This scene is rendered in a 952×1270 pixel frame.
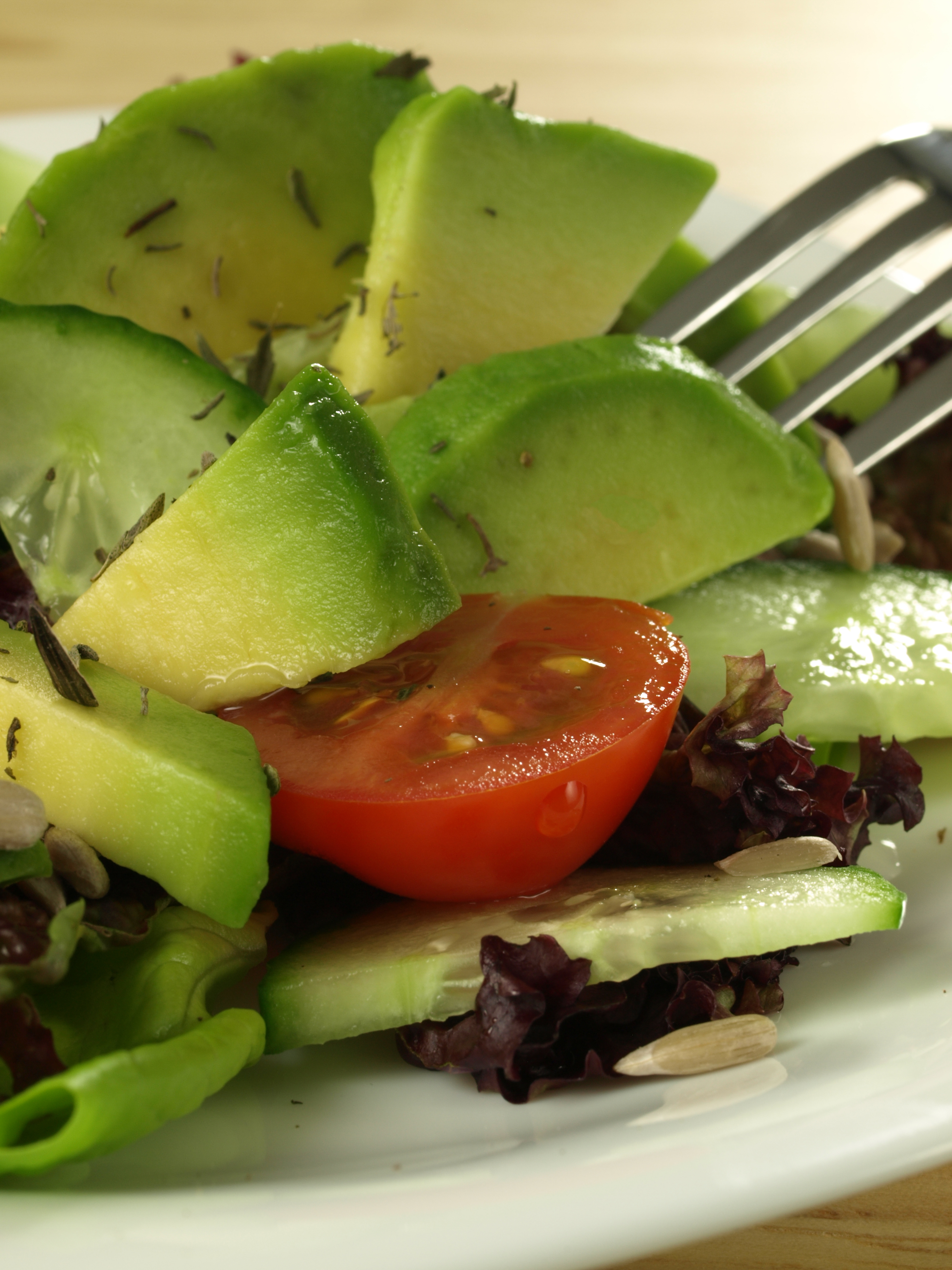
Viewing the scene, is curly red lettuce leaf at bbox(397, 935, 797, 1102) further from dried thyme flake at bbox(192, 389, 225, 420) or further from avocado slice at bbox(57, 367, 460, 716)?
dried thyme flake at bbox(192, 389, 225, 420)

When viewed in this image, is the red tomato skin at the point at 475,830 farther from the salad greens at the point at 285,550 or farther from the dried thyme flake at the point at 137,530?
the dried thyme flake at the point at 137,530

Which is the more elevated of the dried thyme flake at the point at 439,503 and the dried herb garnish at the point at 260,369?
the dried herb garnish at the point at 260,369

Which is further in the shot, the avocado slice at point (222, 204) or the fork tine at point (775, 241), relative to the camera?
the fork tine at point (775, 241)

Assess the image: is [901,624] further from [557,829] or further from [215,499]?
[215,499]

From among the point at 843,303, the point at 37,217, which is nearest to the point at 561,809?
the point at 37,217

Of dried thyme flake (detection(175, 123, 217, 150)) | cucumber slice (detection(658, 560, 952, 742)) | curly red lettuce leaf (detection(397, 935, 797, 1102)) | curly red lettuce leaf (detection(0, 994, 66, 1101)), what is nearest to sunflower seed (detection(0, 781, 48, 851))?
curly red lettuce leaf (detection(0, 994, 66, 1101))

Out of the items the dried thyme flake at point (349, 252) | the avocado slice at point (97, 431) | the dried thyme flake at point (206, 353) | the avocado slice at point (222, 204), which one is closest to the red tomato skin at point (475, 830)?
the avocado slice at point (97, 431)
